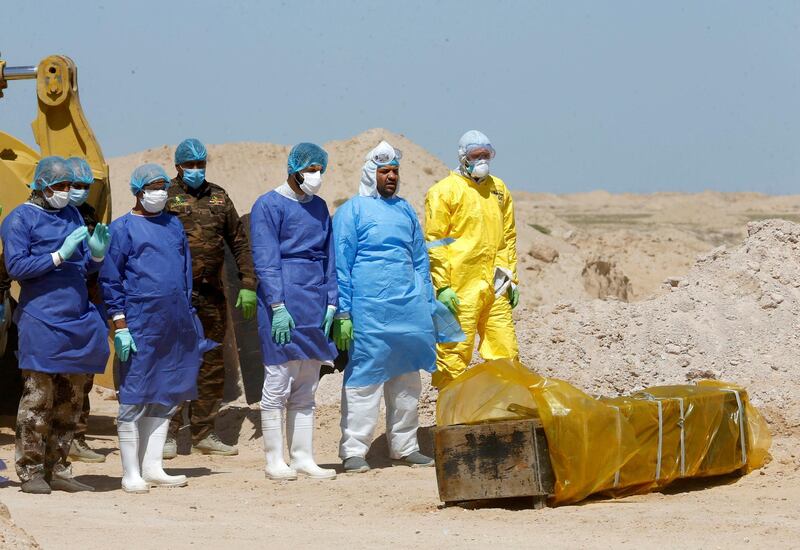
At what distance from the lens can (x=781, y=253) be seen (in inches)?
448

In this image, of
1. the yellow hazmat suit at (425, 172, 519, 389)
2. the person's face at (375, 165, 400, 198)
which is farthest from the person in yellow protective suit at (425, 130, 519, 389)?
the person's face at (375, 165, 400, 198)

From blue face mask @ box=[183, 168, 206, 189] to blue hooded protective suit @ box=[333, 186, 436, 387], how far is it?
1.02 meters

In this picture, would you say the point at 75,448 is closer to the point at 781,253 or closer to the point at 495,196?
the point at 495,196

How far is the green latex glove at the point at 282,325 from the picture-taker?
298 inches

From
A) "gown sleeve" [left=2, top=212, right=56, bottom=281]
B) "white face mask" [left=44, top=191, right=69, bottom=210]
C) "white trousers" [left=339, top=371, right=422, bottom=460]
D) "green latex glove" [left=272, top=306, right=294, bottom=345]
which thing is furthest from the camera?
"white trousers" [left=339, top=371, right=422, bottom=460]

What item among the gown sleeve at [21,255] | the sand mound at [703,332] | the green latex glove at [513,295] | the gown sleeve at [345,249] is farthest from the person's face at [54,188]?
the sand mound at [703,332]

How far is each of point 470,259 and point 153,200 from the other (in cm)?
201

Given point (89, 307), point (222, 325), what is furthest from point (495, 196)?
point (89, 307)

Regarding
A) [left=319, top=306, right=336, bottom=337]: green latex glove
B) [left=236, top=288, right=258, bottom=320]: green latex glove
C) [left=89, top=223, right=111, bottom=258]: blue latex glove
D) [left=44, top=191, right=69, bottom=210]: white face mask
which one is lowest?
[left=319, top=306, right=336, bottom=337]: green latex glove

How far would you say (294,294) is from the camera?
7.66 m

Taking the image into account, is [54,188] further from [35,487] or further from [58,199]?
[35,487]

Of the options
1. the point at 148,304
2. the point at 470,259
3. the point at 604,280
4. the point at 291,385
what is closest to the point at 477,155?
the point at 470,259

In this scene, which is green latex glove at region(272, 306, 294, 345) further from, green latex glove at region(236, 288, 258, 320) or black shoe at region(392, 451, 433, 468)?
black shoe at region(392, 451, 433, 468)

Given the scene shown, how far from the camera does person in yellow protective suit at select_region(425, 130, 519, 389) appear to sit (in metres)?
8.28
